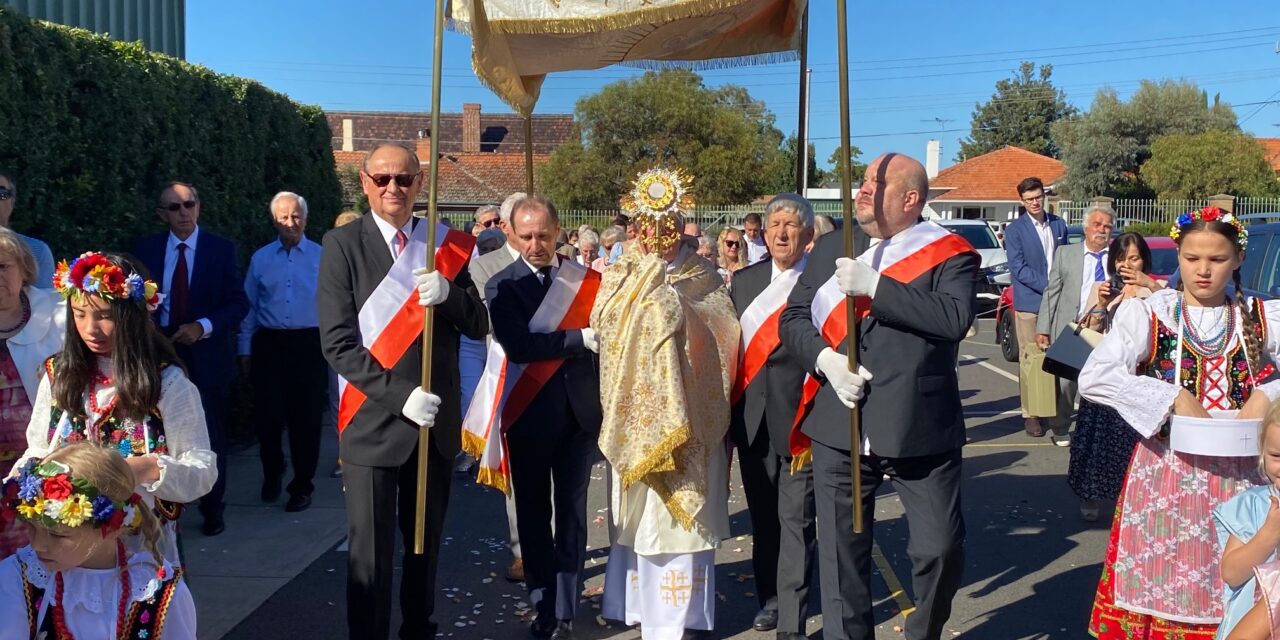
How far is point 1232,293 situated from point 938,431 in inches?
48.5

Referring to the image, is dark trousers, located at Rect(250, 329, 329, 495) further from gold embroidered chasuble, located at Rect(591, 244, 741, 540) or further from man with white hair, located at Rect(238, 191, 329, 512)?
gold embroidered chasuble, located at Rect(591, 244, 741, 540)

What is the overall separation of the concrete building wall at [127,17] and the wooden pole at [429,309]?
5.41 meters

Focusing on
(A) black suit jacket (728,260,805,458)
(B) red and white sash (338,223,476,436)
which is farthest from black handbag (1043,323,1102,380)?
(B) red and white sash (338,223,476,436)

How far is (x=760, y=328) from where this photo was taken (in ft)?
15.6

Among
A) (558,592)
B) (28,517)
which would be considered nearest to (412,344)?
Answer: (558,592)

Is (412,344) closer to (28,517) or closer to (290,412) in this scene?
(28,517)

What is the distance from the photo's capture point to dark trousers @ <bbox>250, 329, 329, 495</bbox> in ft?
22.4

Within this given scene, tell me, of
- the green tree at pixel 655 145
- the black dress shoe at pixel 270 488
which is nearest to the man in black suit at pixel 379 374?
the black dress shoe at pixel 270 488

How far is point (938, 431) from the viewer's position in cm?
390

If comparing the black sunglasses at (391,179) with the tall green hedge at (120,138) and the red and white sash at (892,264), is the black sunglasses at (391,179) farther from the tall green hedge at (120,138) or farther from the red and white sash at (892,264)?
the tall green hedge at (120,138)

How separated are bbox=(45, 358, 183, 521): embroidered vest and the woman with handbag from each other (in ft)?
15.0

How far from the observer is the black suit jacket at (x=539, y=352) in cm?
450

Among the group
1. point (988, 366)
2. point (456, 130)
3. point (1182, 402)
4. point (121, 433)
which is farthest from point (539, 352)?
point (456, 130)

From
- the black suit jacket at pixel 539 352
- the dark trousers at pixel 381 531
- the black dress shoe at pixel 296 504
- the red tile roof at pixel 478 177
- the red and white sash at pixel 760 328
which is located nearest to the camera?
the dark trousers at pixel 381 531
